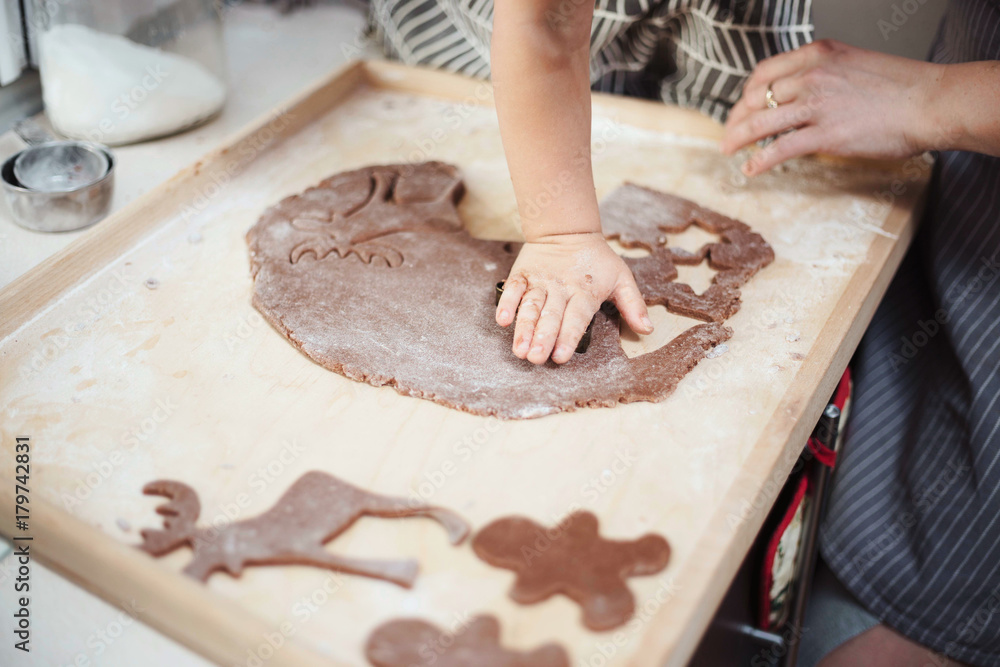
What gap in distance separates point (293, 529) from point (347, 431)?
5.3 inches

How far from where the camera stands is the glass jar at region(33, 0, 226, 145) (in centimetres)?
121

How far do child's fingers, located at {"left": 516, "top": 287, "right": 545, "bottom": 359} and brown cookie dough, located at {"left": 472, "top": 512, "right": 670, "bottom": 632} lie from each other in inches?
8.3

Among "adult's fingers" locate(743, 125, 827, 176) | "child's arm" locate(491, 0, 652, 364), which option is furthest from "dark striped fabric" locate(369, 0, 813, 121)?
"child's arm" locate(491, 0, 652, 364)

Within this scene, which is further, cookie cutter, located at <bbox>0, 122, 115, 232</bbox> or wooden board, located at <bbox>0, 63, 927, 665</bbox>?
cookie cutter, located at <bbox>0, 122, 115, 232</bbox>

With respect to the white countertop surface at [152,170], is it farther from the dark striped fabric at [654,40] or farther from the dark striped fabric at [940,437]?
the dark striped fabric at [940,437]

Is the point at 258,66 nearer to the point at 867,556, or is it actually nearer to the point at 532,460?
the point at 532,460

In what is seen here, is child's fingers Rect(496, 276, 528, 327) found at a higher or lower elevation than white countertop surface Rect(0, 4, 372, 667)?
higher

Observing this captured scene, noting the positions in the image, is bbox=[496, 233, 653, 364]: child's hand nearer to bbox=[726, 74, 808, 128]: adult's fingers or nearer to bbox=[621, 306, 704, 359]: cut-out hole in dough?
bbox=[621, 306, 704, 359]: cut-out hole in dough

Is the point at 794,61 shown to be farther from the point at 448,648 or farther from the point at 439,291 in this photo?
the point at 448,648

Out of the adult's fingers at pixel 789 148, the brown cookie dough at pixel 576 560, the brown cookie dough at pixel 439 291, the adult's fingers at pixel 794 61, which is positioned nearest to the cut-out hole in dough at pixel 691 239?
the brown cookie dough at pixel 439 291

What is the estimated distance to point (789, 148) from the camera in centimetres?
114

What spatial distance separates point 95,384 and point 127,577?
0.86ft

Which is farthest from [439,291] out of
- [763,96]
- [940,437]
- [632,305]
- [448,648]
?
[940,437]

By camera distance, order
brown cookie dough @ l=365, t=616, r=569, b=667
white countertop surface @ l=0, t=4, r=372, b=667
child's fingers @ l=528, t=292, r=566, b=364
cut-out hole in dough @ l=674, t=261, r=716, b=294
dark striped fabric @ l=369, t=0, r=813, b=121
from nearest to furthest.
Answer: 1. brown cookie dough @ l=365, t=616, r=569, b=667
2. white countertop surface @ l=0, t=4, r=372, b=667
3. child's fingers @ l=528, t=292, r=566, b=364
4. cut-out hole in dough @ l=674, t=261, r=716, b=294
5. dark striped fabric @ l=369, t=0, r=813, b=121
